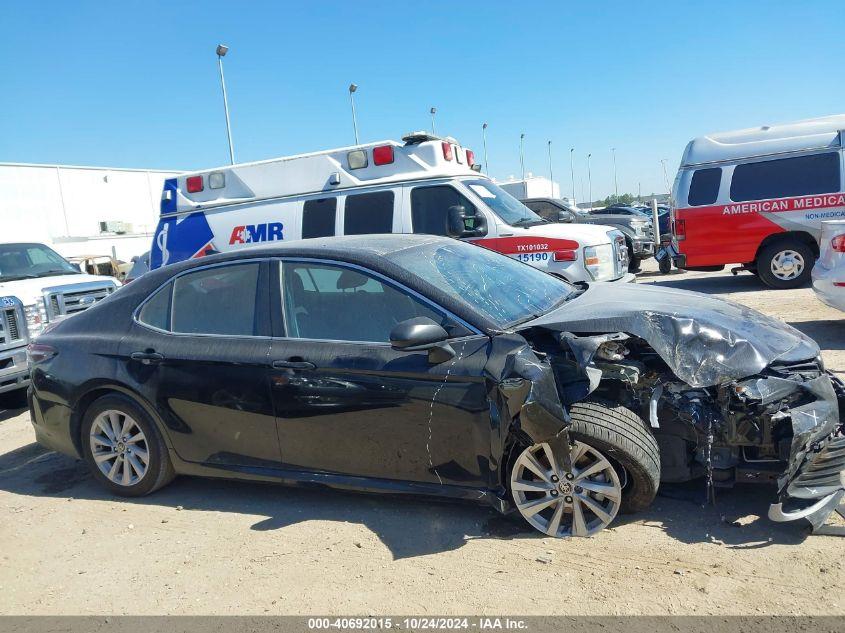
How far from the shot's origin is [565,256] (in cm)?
765

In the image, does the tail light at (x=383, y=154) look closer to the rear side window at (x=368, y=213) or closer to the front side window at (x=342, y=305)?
the rear side window at (x=368, y=213)

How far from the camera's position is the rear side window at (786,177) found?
10492mm

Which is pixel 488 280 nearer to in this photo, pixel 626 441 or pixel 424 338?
pixel 424 338

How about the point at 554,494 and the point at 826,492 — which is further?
the point at 554,494

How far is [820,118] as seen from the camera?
35.6 ft

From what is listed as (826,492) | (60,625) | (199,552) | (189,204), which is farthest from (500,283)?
(189,204)

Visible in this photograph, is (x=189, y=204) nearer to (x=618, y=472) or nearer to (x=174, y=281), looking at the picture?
(x=174, y=281)

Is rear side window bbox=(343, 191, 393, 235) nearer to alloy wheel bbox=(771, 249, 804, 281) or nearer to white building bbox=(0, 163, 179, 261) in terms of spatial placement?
alloy wheel bbox=(771, 249, 804, 281)

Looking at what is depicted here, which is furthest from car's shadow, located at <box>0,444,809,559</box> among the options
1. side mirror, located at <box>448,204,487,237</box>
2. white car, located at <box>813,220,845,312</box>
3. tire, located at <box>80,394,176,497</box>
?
side mirror, located at <box>448,204,487,237</box>

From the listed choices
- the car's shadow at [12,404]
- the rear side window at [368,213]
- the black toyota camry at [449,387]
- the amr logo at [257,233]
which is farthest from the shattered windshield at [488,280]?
the car's shadow at [12,404]

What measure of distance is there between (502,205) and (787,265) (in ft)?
18.9

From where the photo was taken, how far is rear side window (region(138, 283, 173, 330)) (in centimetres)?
439

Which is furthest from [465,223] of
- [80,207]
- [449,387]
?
[80,207]

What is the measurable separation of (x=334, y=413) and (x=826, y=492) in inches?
99.8
